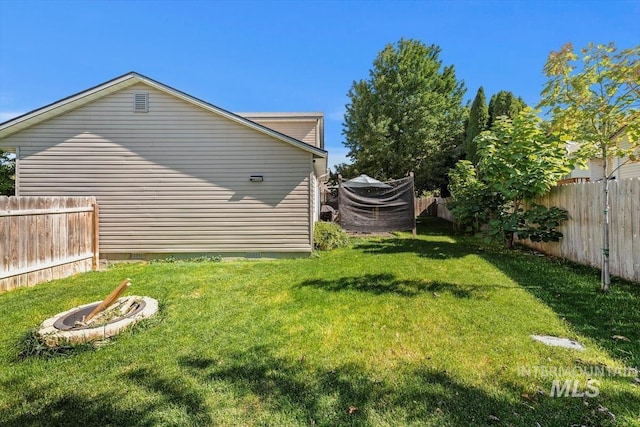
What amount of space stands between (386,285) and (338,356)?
2.34 m

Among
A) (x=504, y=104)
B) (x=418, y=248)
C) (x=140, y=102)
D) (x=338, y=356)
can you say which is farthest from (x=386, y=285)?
(x=504, y=104)

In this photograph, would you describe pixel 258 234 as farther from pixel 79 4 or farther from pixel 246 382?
pixel 79 4

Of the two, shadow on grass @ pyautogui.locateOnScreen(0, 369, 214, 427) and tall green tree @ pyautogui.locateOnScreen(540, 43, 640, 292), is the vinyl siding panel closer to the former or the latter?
tall green tree @ pyautogui.locateOnScreen(540, 43, 640, 292)

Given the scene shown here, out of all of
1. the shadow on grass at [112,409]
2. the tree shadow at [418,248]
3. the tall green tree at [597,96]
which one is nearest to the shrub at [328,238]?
the tree shadow at [418,248]

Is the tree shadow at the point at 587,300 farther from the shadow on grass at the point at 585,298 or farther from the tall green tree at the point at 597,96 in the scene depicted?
the tall green tree at the point at 597,96

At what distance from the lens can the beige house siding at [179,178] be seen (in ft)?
23.6

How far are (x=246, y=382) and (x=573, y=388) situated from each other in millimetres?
2447

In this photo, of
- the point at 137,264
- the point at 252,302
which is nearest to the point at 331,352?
the point at 252,302

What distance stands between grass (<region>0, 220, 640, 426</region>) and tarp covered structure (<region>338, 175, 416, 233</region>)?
5.66 m

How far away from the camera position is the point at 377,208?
10.9 meters

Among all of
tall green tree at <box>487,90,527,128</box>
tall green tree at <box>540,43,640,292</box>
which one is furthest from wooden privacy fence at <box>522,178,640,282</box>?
tall green tree at <box>487,90,527,128</box>

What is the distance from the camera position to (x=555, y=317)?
348 cm

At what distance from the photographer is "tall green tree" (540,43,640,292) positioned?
380cm

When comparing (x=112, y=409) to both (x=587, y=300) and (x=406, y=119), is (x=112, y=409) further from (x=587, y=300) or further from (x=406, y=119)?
(x=406, y=119)
